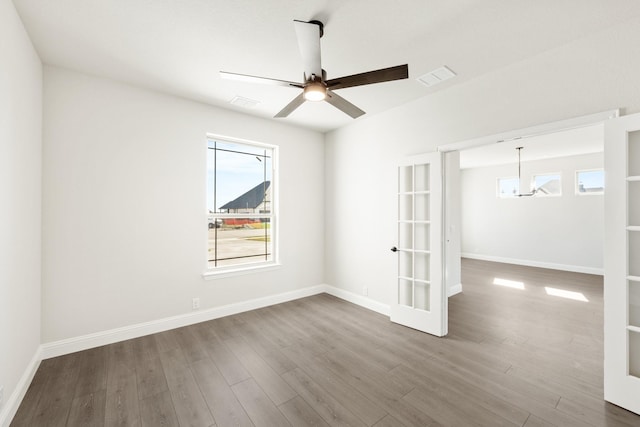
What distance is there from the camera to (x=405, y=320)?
11.3ft

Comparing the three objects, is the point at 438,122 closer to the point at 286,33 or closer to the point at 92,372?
the point at 286,33

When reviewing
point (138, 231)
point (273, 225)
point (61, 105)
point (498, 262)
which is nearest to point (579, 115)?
point (273, 225)

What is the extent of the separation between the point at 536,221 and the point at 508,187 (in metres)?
1.21

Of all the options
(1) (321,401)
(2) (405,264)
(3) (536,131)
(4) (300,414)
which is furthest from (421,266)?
(4) (300,414)

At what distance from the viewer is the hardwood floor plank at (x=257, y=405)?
1.87 m

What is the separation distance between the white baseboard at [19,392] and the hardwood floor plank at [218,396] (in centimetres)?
116

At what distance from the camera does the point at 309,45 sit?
1782 mm

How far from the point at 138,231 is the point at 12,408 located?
171 cm

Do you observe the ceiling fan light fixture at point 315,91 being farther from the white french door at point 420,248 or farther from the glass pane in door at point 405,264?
the glass pane in door at point 405,264

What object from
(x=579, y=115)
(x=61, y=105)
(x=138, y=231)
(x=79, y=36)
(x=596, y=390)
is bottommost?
(x=596, y=390)

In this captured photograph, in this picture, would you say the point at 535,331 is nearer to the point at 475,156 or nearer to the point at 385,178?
the point at 385,178

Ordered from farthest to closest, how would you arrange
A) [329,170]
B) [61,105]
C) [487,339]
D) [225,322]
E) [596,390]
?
[329,170], [225,322], [487,339], [61,105], [596,390]

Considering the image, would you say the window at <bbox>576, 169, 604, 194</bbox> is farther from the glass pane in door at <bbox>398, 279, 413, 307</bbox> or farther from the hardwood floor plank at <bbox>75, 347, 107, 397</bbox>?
the hardwood floor plank at <bbox>75, 347, 107, 397</bbox>

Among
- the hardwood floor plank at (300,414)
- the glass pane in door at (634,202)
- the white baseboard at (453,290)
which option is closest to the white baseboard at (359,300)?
the white baseboard at (453,290)
